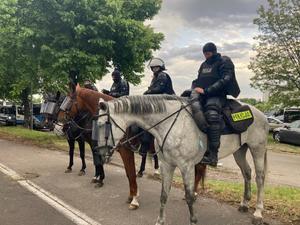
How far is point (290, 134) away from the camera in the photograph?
2411 centimetres

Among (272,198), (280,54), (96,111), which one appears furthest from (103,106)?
(280,54)

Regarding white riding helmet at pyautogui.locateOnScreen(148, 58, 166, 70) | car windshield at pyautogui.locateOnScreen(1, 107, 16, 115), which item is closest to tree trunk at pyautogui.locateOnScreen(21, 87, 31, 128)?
car windshield at pyautogui.locateOnScreen(1, 107, 16, 115)

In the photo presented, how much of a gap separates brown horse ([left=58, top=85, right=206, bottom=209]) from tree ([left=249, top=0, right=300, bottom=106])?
56.0 feet

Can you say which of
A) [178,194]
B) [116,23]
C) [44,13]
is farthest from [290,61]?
[178,194]

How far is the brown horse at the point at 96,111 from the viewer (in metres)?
7.65

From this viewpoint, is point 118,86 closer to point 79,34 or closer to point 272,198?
point 272,198

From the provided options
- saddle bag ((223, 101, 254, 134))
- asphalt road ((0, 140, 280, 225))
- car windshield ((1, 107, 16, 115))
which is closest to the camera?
saddle bag ((223, 101, 254, 134))

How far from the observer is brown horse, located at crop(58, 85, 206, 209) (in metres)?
7.65

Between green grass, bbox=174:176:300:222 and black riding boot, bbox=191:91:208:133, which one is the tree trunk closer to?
green grass, bbox=174:176:300:222

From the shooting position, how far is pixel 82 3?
1930 centimetres

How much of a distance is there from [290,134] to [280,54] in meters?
4.85

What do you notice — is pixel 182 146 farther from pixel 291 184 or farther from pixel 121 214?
pixel 291 184

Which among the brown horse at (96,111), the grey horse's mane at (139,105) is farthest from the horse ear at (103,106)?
the brown horse at (96,111)

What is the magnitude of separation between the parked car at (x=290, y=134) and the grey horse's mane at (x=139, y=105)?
19430 millimetres
